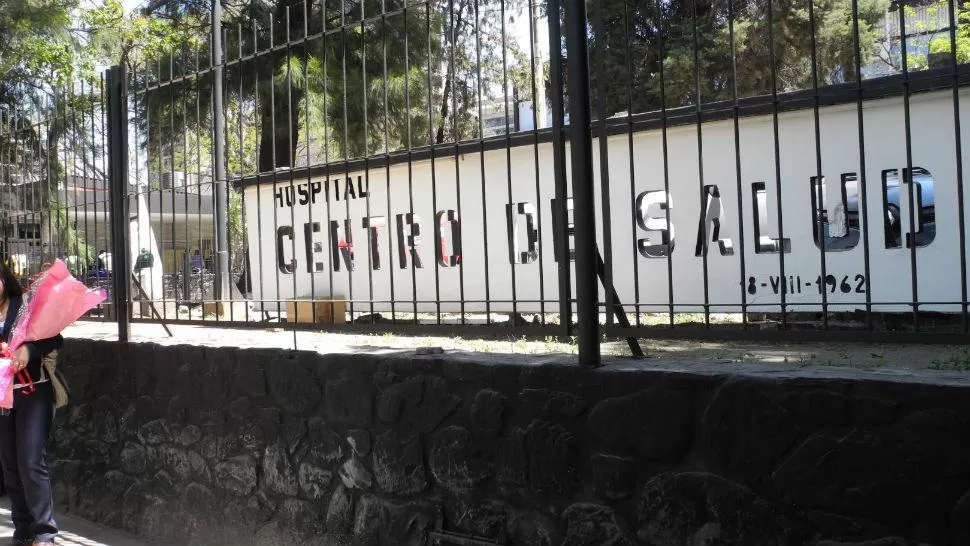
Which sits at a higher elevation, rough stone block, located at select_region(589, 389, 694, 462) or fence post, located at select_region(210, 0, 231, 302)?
fence post, located at select_region(210, 0, 231, 302)

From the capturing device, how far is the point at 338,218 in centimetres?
696

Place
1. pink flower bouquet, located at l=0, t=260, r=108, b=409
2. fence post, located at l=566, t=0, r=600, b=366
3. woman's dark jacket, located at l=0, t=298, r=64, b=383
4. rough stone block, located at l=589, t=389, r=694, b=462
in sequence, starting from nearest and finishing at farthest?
rough stone block, located at l=589, t=389, r=694, b=462 < fence post, located at l=566, t=0, r=600, b=366 < pink flower bouquet, located at l=0, t=260, r=108, b=409 < woman's dark jacket, located at l=0, t=298, r=64, b=383

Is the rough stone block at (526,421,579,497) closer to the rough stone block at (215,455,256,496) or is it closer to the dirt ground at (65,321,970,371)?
the dirt ground at (65,321,970,371)

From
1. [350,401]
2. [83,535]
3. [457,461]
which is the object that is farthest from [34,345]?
[457,461]

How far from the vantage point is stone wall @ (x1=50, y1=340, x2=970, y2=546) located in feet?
7.81

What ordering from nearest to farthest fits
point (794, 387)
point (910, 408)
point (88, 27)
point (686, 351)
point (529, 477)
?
point (910, 408)
point (794, 387)
point (529, 477)
point (686, 351)
point (88, 27)

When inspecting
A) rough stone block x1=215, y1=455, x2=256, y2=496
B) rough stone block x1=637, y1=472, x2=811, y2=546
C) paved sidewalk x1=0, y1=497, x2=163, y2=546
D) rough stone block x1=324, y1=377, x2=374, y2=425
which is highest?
rough stone block x1=324, y1=377, x2=374, y2=425

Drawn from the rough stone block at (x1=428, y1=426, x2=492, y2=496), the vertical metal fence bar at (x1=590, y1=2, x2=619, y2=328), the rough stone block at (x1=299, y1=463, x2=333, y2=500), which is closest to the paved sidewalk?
the rough stone block at (x1=299, y1=463, x2=333, y2=500)

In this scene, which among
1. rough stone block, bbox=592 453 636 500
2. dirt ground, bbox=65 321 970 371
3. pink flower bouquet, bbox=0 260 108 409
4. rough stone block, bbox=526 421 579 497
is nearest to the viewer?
rough stone block, bbox=592 453 636 500

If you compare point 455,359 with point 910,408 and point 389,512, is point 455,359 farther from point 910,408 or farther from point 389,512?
point 910,408

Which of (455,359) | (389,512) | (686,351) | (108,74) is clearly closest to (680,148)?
(686,351)

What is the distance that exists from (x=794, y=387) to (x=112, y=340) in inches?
187

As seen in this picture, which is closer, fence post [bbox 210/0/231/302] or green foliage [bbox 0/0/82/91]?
fence post [bbox 210/0/231/302]

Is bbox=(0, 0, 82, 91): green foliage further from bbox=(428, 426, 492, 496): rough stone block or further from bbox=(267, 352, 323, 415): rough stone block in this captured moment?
bbox=(428, 426, 492, 496): rough stone block
